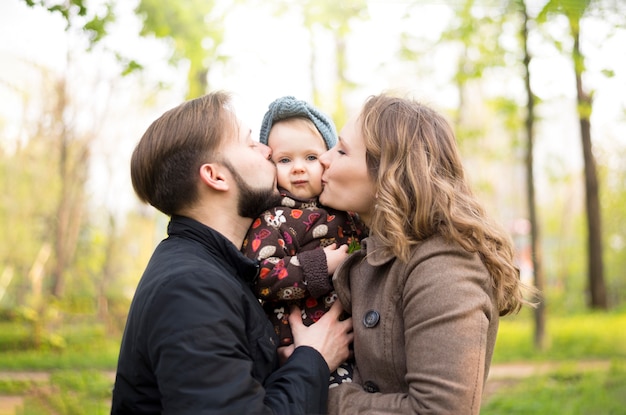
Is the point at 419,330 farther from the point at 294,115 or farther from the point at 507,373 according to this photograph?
the point at 507,373

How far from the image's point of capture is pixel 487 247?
2088 millimetres

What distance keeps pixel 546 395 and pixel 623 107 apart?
475 centimetres

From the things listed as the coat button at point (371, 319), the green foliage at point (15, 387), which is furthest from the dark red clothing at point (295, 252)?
the green foliage at point (15, 387)

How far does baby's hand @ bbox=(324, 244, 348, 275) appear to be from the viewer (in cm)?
230

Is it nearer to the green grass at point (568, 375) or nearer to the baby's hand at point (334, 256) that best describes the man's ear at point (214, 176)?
the baby's hand at point (334, 256)

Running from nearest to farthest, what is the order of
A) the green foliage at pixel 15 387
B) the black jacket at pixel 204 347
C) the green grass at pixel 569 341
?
the black jacket at pixel 204 347 → the green foliage at pixel 15 387 → the green grass at pixel 569 341

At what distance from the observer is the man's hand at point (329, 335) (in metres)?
2.17

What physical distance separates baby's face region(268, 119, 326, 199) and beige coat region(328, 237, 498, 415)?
409 millimetres

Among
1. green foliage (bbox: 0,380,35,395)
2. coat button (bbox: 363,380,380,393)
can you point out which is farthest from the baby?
green foliage (bbox: 0,380,35,395)

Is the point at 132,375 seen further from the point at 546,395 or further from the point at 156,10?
the point at 546,395

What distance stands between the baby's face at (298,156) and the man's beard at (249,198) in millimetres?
173

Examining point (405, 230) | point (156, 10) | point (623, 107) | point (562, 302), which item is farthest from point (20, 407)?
point (562, 302)

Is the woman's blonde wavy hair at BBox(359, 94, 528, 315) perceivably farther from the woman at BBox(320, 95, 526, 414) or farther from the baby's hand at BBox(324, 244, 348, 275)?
the baby's hand at BBox(324, 244, 348, 275)

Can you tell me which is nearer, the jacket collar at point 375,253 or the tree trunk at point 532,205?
the jacket collar at point 375,253
